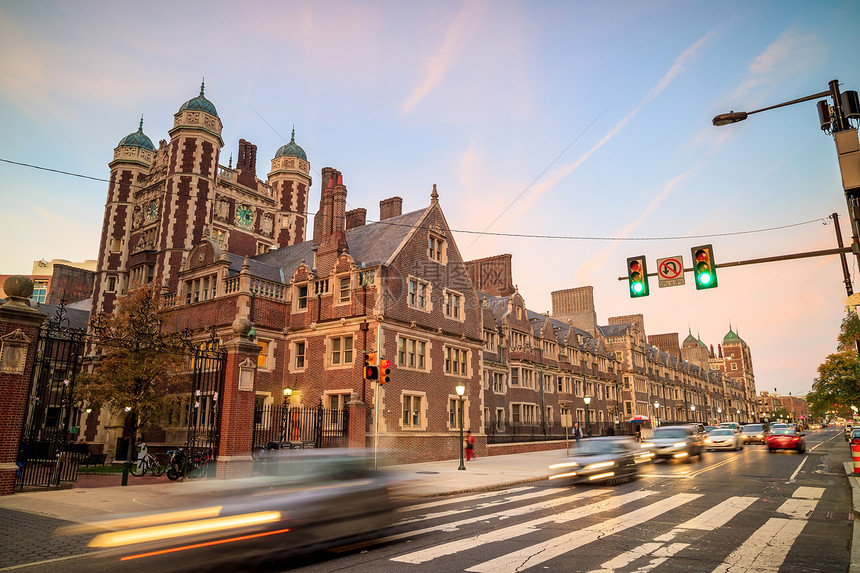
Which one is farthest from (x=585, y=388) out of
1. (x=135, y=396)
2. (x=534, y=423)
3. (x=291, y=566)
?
(x=291, y=566)

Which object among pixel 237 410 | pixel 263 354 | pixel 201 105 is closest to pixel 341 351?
pixel 263 354

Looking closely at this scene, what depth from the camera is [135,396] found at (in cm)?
2678

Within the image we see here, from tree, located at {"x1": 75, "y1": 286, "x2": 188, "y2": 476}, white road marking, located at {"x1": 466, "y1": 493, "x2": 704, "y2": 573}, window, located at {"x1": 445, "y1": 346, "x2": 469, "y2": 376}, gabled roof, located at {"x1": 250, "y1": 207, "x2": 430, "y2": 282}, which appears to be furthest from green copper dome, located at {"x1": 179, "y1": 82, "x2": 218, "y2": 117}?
white road marking, located at {"x1": 466, "y1": 493, "x2": 704, "y2": 573}

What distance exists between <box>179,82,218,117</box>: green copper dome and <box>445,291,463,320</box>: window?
24528mm

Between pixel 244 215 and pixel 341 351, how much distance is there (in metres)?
22.0

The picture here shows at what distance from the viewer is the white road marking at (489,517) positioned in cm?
892

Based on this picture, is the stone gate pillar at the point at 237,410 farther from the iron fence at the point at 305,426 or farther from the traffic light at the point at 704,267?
the traffic light at the point at 704,267

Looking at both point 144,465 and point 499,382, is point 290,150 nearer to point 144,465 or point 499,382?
point 499,382

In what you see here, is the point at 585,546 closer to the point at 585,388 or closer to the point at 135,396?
the point at 135,396

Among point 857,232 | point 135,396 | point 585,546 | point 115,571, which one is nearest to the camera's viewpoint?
point 115,571

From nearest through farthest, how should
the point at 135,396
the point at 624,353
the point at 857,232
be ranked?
1. the point at 857,232
2. the point at 135,396
3. the point at 624,353

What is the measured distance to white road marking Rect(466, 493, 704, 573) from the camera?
7394mm

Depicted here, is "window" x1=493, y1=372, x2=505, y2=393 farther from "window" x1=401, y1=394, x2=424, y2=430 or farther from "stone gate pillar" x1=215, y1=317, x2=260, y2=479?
"stone gate pillar" x1=215, y1=317, x2=260, y2=479

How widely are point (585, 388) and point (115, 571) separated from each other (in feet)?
181
